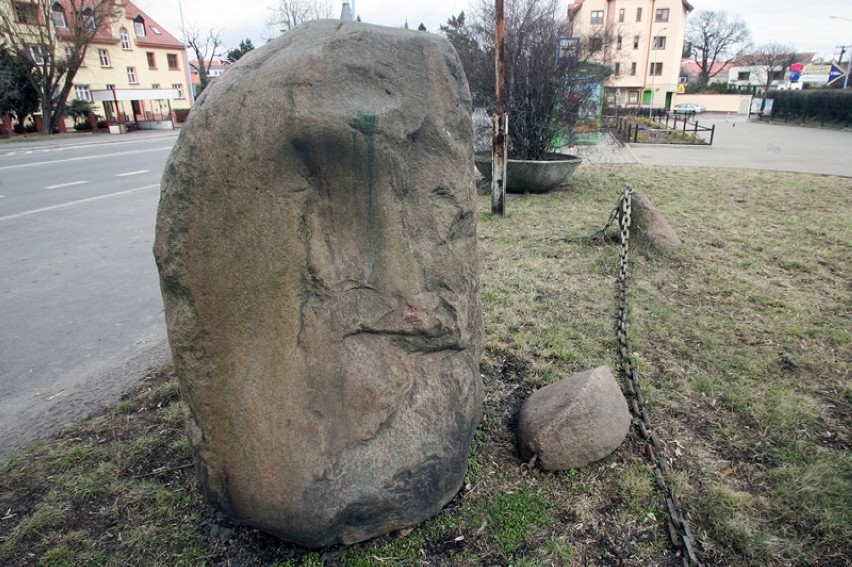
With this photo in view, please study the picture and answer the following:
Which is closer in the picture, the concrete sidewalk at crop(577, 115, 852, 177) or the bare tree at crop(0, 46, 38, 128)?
the concrete sidewalk at crop(577, 115, 852, 177)

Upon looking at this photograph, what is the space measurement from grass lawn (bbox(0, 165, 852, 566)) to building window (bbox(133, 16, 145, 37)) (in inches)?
1603

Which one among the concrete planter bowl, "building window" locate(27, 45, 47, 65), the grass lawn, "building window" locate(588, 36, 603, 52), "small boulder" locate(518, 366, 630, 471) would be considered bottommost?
the grass lawn

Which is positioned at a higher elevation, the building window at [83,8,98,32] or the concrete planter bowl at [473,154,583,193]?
the building window at [83,8,98,32]

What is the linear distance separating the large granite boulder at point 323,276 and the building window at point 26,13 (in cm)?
3396

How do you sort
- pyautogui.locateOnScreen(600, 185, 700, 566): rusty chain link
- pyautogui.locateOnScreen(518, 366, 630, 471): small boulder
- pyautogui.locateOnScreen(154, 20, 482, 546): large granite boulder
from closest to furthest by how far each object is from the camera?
pyautogui.locateOnScreen(154, 20, 482, 546): large granite boulder
pyautogui.locateOnScreen(600, 185, 700, 566): rusty chain link
pyautogui.locateOnScreen(518, 366, 630, 471): small boulder

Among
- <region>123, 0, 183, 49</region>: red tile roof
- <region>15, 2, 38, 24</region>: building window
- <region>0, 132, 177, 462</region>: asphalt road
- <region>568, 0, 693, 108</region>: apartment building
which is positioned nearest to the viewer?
<region>0, 132, 177, 462</region>: asphalt road

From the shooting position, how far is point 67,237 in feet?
24.7

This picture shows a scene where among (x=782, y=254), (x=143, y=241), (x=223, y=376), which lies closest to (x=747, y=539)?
(x=223, y=376)

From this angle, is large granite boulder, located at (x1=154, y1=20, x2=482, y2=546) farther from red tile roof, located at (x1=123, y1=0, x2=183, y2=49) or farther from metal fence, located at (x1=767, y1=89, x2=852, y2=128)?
red tile roof, located at (x1=123, y1=0, x2=183, y2=49)

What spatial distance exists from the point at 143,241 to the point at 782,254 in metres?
7.72

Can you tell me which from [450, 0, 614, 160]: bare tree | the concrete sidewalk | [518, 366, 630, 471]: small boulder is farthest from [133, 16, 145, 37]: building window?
[518, 366, 630, 471]: small boulder

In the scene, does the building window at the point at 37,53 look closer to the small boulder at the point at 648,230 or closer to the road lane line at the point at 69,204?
the road lane line at the point at 69,204

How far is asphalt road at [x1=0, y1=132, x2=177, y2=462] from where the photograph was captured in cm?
370

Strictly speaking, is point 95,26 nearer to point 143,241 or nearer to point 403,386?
point 143,241
